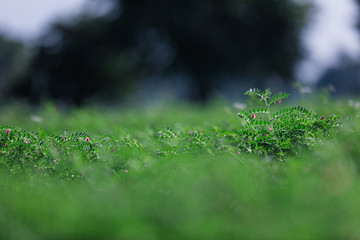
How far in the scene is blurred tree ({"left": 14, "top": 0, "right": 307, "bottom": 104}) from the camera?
21.6 metres

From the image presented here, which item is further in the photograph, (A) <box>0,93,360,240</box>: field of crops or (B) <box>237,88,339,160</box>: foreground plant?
(B) <box>237,88,339,160</box>: foreground plant

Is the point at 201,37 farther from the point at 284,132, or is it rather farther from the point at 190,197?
the point at 190,197

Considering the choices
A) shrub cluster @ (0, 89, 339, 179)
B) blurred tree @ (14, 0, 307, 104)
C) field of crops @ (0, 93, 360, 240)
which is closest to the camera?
field of crops @ (0, 93, 360, 240)

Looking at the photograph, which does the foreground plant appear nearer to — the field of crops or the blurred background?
the field of crops

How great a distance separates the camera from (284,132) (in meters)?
2.86

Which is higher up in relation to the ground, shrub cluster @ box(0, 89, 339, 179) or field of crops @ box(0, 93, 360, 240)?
shrub cluster @ box(0, 89, 339, 179)

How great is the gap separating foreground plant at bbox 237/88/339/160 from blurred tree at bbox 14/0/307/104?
18855 millimetres

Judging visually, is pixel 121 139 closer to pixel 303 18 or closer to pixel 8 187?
pixel 8 187

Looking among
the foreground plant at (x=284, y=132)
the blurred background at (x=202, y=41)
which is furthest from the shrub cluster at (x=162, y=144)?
the blurred background at (x=202, y=41)

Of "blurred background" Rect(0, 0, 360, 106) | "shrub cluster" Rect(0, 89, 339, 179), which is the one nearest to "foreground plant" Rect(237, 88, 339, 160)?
"shrub cluster" Rect(0, 89, 339, 179)

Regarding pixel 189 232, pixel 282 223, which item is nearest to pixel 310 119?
pixel 282 223

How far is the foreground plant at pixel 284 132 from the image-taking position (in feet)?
8.96

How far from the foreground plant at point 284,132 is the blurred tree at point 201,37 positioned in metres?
18.9

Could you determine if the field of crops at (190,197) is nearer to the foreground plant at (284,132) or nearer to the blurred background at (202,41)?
the foreground plant at (284,132)
